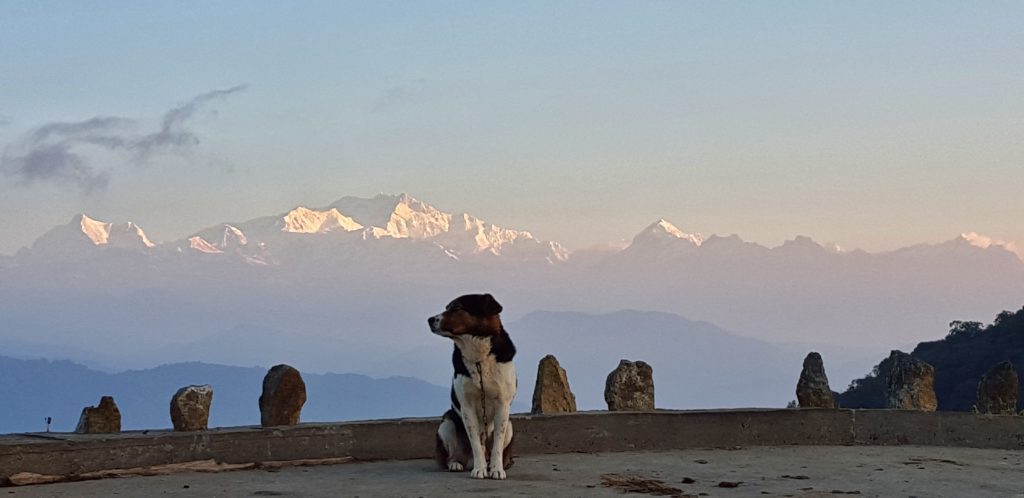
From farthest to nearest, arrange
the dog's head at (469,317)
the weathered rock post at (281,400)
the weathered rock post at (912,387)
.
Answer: the weathered rock post at (912,387)
the weathered rock post at (281,400)
the dog's head at (469,317)

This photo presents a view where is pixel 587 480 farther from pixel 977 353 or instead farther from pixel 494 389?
pixel 977 353

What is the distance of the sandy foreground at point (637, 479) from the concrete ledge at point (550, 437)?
0.30 meters

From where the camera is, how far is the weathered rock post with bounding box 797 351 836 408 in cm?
1786

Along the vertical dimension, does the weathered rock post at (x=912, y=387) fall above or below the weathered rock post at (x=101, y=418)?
above

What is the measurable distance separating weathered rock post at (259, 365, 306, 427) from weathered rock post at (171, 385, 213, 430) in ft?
2.12

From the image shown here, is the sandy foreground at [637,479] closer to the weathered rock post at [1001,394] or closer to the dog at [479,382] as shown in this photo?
the dog at [479,382]

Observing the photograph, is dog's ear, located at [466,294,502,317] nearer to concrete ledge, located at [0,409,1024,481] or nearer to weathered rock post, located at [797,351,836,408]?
concrete ledge, located at [0,409,1024,481]

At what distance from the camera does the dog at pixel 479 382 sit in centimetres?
1259

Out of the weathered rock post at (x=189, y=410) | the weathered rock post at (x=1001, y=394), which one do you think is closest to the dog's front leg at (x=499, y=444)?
the weathered rock post at (x=189, y=410)

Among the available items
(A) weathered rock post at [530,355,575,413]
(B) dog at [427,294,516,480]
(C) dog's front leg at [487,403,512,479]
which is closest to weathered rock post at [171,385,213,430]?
(B) dog at [427,294,516,480]

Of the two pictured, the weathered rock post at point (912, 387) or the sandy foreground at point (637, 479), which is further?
the weathered rock post at point (912, 387)

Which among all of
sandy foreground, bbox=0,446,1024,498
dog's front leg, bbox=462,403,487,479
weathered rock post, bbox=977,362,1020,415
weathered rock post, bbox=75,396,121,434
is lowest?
sandy foreground, bbox=0,446,1024,498

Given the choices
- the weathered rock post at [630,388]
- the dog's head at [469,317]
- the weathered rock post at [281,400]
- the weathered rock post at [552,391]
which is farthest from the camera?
the weathered rock post at [630,388]

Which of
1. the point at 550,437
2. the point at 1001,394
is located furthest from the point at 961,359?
the point at 550,437
